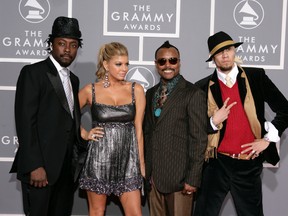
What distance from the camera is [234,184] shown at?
114 inches

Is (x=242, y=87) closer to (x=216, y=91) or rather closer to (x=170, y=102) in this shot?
(x=216, y=91)

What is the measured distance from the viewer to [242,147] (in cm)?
283

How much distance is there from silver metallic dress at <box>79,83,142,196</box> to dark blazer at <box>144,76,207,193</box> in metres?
0.19

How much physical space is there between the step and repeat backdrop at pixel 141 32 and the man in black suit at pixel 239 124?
0.69m

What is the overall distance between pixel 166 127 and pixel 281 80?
146cm

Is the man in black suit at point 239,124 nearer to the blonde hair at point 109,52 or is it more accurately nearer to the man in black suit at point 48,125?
the blonde hair at point 109,52

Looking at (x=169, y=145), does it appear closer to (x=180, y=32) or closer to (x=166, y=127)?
(x=166, y=127)

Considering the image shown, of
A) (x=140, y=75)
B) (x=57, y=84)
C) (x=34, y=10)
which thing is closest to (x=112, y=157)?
(x=57, y=84)

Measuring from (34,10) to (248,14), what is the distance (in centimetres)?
197

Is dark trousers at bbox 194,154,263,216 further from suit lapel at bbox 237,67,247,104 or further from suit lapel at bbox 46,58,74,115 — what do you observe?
suit lapel at bbox 46,58,74,115

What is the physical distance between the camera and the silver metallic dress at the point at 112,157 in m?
2.77

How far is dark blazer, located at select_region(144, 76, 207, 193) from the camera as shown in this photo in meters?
2.71

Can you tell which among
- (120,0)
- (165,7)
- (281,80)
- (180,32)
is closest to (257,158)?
(281,80)

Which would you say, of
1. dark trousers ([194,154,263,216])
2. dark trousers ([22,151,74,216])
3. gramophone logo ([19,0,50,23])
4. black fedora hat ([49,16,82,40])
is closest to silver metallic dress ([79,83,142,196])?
dark trousers ([22,151,74,216])
